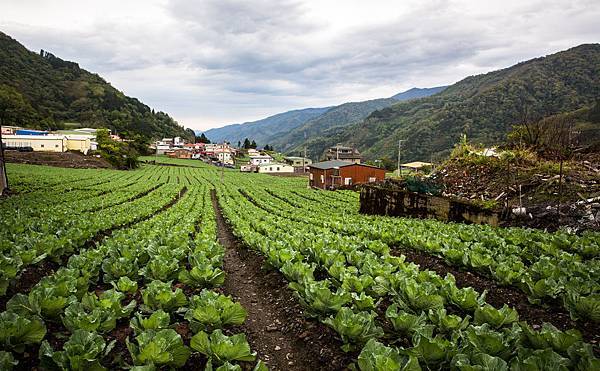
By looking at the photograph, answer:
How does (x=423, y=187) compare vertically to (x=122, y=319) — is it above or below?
above

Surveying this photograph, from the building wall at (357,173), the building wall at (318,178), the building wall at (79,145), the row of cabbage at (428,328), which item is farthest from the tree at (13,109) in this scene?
the row of cabbage at (428,328)

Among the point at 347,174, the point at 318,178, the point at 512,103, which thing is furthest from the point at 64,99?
the point at 512,103

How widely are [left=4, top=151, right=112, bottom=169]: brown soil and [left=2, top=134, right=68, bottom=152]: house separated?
389 centimetres

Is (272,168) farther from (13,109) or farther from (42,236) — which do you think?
(42,236)

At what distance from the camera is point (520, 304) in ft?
18.6

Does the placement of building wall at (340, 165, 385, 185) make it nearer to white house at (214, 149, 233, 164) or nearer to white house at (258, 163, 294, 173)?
white house at (258, 163, 294, 173)

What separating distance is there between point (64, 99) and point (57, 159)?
90677 mm

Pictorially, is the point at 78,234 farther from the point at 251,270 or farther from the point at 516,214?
the point at 516,214

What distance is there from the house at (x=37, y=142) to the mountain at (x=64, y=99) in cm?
3178

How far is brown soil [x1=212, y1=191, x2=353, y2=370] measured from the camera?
4453 millimetres

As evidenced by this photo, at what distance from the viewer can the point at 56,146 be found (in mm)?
65312

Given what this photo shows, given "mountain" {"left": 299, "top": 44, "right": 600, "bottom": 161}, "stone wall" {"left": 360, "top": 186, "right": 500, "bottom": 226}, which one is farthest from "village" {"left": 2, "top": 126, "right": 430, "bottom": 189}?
"stone wall" {"left": 360, "top": 186, "right": 500, "bottom": 226}

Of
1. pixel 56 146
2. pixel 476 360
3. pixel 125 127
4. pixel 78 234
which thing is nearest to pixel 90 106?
pixel 125 127

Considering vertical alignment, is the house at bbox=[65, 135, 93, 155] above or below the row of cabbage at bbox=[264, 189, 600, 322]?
above
